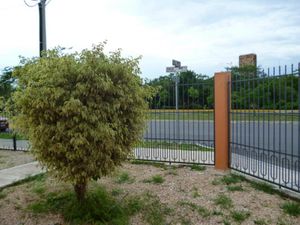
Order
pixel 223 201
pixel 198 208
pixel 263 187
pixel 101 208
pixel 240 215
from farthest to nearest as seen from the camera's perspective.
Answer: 1. pixel 263 187
2. pixel 223 201
3. pixel 198 208
4. pixel 101 208
5. pixel 240 215

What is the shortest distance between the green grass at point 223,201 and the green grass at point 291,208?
78 cm

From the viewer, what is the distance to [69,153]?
4.53 metres

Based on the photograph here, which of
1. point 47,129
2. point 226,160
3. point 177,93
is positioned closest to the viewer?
point 47,129

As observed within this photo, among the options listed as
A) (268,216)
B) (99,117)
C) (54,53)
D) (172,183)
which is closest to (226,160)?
(172,183)

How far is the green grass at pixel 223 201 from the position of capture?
5464 millimetres

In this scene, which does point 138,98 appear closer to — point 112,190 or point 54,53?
point 54,53

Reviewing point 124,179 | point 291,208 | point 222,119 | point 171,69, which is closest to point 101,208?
point 124,179

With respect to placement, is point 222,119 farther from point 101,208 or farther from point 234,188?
point 101,208

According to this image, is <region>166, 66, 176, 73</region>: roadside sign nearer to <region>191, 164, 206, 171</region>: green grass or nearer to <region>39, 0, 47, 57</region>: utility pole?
<region>191, 164, 206, 171</region>: green grass

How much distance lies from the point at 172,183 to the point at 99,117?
8.40ft

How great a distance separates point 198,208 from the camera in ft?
17.9

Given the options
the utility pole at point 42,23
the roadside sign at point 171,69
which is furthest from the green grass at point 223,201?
the utility pole at point 42,23

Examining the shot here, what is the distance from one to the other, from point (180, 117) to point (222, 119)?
5.76ft

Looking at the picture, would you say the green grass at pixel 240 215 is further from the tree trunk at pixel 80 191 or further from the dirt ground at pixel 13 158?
the dirt ground at pixel 13 158
